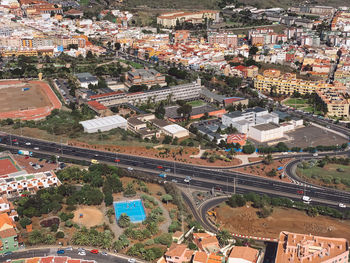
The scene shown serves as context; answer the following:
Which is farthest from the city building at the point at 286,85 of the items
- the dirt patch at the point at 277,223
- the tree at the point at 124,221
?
the tree at the point at 124,221

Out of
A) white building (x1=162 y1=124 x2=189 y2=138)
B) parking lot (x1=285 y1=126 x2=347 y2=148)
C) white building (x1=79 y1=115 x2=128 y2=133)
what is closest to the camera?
parking lot (x1=285 y1=126 x2=347 y2=148)

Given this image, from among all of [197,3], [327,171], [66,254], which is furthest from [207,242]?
[197,3]

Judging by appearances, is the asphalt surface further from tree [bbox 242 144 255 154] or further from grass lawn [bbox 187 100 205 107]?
grass lawn [bbox 187 100 205 107]

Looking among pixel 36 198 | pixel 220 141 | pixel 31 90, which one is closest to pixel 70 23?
pixel 31 90

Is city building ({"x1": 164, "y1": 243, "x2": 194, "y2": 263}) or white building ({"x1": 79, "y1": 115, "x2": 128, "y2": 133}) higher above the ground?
city building ({"x1": 164, "y1": 243, "x2": 194, "y2": 263})

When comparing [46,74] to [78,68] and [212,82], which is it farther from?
[212,82]

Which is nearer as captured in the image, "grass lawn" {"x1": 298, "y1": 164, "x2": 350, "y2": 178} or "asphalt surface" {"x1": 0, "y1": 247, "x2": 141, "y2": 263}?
"asphalt surface" {"x1": 0, "y1": 247, "x2": 141, "y2": 263}

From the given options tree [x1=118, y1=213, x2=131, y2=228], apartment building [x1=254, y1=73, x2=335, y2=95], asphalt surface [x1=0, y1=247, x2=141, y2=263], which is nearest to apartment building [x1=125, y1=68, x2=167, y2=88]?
apartment building [x1=254, y1=73, x2=335, y2=95]
